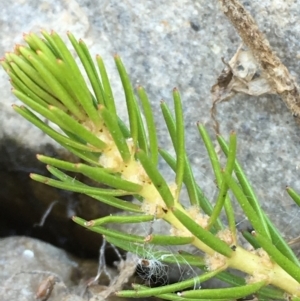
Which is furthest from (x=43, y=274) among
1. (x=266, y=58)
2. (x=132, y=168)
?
(x=266, y=58)

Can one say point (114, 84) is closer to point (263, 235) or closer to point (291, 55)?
point (291, 55)

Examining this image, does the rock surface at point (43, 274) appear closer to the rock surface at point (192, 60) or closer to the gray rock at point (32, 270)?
the gray rock at point (32, 270)

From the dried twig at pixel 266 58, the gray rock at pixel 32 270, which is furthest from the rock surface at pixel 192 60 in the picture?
the gray rock at pixel 32 270

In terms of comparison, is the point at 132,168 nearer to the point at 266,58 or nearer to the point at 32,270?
the point at 266,58

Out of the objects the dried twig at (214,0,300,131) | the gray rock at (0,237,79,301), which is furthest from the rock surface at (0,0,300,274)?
the gray rock at (0,237,79,301)

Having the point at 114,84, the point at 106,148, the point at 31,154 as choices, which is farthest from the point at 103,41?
the point at 106,148

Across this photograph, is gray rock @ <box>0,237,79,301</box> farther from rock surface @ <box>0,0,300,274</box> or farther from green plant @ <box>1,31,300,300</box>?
green plant @ <box>1,31,300,300</box>
